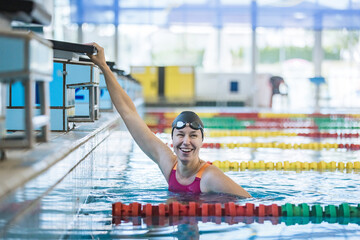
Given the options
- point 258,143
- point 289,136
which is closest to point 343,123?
point 289,136

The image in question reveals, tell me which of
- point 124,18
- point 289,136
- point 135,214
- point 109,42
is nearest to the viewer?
point 135,214

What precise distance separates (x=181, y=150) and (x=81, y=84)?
1193mm

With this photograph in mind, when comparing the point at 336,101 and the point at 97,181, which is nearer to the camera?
the point at 97,181

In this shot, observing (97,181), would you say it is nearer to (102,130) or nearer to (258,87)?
(102,130)

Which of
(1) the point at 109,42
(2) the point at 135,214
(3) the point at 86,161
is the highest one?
(1) the point at 109,42

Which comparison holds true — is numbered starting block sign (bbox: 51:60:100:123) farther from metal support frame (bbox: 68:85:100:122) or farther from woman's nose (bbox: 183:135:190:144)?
woman's nose (bbox: 183:135:190:144)

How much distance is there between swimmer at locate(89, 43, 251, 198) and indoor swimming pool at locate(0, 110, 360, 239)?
3.9 inches

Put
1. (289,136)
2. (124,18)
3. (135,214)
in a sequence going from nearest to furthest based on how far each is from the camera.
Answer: (135,214), (289,136), (124,18)

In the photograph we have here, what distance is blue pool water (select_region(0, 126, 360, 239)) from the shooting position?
2.67 m

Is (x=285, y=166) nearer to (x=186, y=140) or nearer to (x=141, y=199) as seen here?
(x=141, y=199)

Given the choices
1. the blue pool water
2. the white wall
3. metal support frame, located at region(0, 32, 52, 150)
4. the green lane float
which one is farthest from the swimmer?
the white wall

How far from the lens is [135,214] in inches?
155

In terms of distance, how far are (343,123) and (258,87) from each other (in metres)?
8.79

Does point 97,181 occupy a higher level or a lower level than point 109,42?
lower
